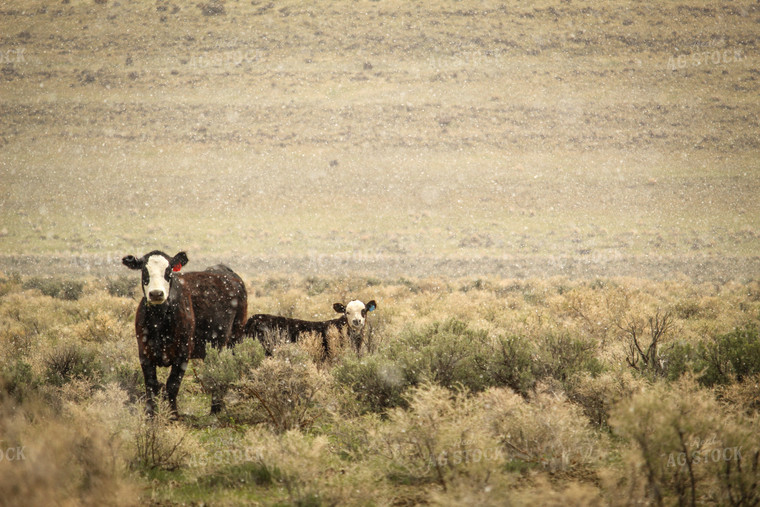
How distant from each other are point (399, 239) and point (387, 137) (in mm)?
21079

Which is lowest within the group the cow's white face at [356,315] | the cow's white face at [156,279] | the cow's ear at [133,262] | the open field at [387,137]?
the cow's white face at [356,315]

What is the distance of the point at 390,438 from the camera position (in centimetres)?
562

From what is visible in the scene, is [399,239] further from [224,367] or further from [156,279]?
[156,279]

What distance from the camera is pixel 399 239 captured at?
46.9 m

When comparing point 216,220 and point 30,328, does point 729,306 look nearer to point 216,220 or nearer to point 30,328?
point 30,328

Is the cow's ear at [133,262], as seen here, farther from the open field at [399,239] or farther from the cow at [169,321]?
the open field at [399,239]

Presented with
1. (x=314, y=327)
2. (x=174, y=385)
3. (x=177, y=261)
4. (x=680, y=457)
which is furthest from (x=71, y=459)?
(x=314, y=327)

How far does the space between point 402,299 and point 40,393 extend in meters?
12.8

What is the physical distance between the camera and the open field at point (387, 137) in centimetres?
4597

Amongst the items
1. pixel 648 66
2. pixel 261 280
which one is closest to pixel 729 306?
pixel 261 280

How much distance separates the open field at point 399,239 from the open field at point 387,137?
0.37m

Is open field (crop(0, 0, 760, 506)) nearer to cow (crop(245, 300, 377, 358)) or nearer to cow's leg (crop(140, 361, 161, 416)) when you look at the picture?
cow's leg (crop(140, 361, 161, 416))

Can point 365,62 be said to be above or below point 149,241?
above

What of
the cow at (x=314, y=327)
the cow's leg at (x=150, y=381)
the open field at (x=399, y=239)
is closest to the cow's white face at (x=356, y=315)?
the cow at (x=314, y=327)
